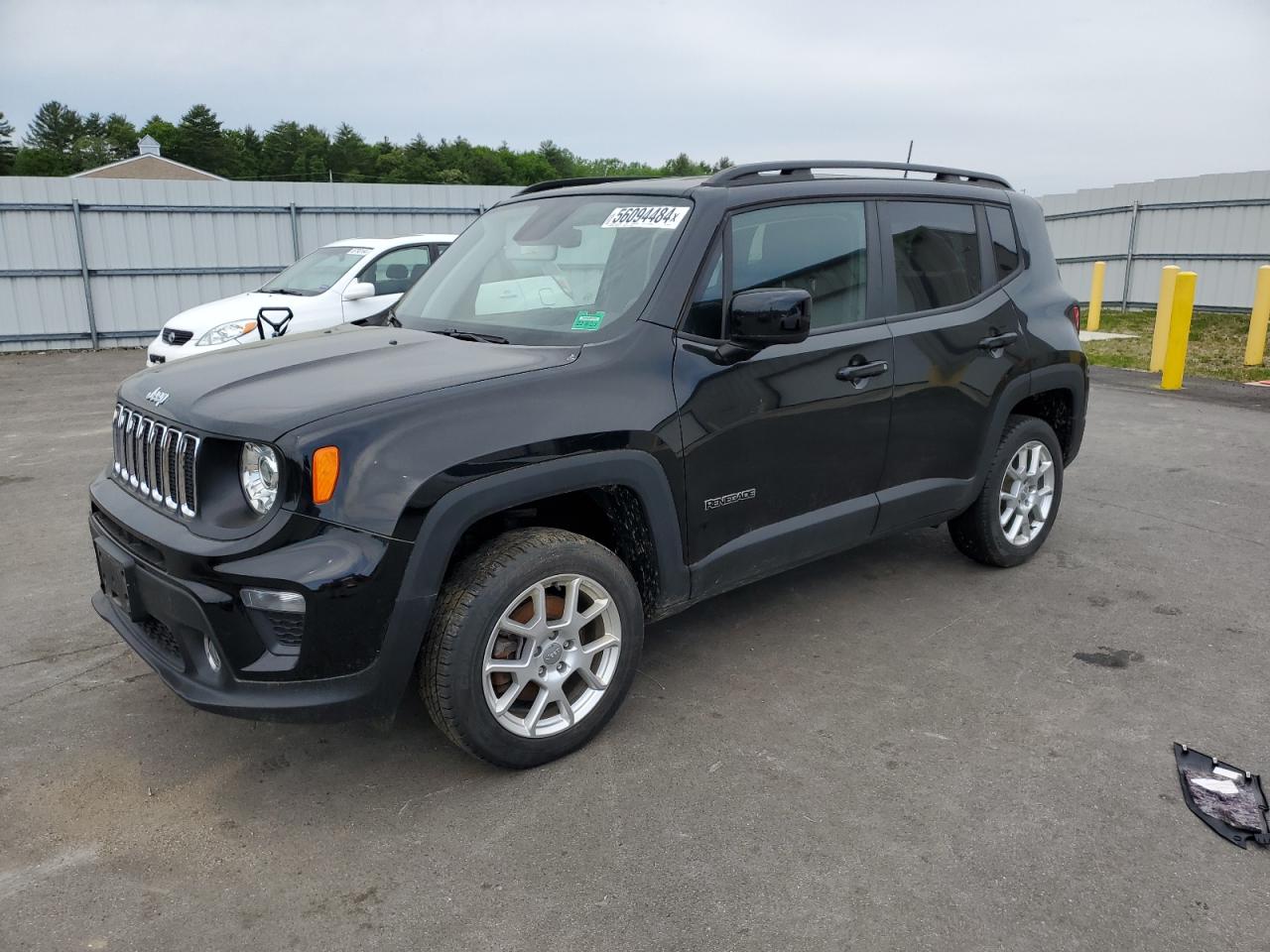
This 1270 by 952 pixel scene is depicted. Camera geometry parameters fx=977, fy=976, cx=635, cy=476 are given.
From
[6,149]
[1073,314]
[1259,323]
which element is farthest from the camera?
[6,149]

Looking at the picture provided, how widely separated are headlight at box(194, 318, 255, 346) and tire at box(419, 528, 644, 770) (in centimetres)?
723

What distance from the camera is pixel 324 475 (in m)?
2.68

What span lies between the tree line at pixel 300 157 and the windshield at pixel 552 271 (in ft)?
281

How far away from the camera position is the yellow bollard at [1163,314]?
10977 mm

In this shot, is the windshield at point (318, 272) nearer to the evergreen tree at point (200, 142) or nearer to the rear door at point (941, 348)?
the rear door at point (941, 348)

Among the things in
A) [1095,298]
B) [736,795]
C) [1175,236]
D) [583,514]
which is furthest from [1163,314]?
[736,795]

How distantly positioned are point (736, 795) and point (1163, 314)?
10.7 meters

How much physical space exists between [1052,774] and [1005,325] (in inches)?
87.4

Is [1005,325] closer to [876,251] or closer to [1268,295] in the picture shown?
[876,251]

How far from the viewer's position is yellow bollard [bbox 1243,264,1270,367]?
11773 millimetres

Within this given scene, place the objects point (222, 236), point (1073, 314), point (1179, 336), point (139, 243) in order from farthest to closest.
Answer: point (222, 236) → point (139, 243) → point (1179, 336) → point (1073, 314)

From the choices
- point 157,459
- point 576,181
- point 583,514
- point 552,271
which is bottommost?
point 583,514

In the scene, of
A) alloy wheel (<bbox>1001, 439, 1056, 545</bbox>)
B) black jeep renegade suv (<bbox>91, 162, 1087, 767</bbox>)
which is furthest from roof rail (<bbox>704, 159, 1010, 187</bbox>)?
alloy wheel (<bbox>1001, 439, 1056, 545</bbox>)

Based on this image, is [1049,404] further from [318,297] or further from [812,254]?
[318,297]
